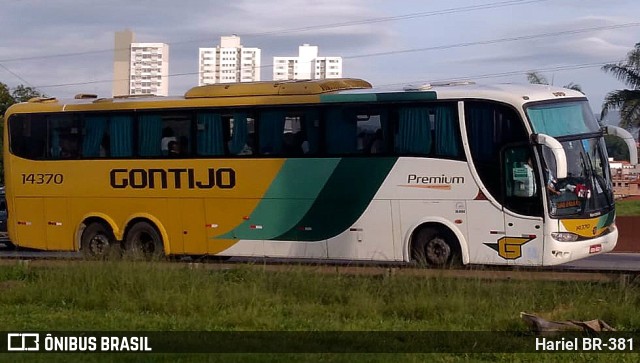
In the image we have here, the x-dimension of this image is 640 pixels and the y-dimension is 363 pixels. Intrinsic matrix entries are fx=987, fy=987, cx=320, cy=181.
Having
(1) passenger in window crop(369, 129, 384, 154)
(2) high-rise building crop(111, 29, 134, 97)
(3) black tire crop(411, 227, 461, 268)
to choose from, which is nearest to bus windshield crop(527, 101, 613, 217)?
(3) black tire crop(411, 227, 461, 268)

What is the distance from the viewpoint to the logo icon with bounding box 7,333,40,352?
938cm

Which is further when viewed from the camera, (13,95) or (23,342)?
(13,95)

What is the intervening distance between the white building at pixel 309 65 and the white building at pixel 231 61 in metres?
5.18

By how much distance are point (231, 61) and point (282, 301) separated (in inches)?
5205

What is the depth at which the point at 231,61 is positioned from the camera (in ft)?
469

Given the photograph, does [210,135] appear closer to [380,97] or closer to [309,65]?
[380,97]

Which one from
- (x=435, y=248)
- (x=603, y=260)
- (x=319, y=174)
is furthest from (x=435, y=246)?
(x=603, y=260)

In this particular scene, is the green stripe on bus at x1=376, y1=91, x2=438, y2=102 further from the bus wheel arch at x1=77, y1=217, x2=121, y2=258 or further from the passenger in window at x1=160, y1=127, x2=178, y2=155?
the bus wheel arch at x1=77, y1=217, x2=121, y2=258

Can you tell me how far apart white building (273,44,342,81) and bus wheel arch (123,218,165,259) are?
94.9 m

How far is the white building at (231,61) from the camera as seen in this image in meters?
140

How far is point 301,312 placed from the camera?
38.9ft

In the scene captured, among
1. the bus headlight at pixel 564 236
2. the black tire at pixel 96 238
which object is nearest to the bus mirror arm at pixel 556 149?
the bus headlight at pixel 564 236

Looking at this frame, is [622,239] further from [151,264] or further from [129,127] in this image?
[151,264]


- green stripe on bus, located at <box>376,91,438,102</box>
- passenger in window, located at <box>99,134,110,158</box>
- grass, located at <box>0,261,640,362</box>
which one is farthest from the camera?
passenger in window, located at <box>99,134,110,158</box>
